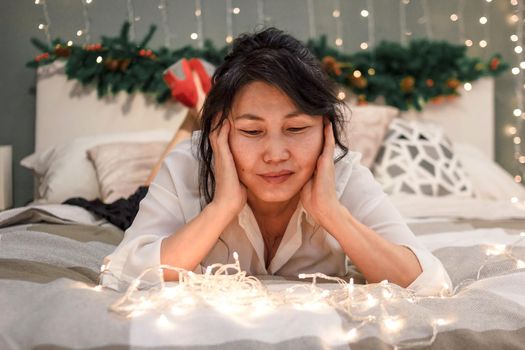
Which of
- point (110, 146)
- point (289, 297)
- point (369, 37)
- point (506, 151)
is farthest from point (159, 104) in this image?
point (289, 297)

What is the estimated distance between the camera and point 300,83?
1.19m

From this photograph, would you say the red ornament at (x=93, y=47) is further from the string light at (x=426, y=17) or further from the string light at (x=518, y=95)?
the string light at (x=518, y=95)

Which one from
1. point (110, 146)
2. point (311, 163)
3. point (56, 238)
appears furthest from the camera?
point (110, 146)

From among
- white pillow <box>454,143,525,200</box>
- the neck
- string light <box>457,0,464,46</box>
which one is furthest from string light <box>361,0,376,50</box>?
the neck

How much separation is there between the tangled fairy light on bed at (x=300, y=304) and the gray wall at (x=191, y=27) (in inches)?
91.2

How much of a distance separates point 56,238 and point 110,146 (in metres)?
1.07

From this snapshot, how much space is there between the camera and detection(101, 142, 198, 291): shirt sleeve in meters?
1.17

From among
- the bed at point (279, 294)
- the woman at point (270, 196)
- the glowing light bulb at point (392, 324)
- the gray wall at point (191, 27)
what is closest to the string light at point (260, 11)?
the gray wall at point (191, 27)

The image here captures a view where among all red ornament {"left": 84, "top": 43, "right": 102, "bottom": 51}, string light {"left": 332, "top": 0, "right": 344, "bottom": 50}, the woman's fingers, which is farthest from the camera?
string light {"left": 332, "top": 0, "right": 344, "bottom": 50}

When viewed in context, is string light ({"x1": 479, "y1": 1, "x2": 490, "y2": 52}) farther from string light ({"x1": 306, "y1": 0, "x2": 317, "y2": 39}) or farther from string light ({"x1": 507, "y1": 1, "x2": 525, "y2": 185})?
string light ({"x1": 306, "y1": 0, "x2": 317, "y2": 39})

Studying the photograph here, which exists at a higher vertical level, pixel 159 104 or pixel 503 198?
pixel 159 104

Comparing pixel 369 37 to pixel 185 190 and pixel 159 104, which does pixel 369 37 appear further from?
pixel 185 190

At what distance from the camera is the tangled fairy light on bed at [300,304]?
2.88ft

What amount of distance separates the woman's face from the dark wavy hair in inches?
0.6
